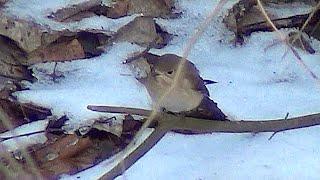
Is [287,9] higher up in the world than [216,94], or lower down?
higher up

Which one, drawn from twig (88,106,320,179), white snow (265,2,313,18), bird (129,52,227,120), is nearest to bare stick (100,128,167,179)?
twig (88,106,320,179)

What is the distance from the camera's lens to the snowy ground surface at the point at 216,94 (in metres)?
1.86

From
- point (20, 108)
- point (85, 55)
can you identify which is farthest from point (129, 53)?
point (20, 108)

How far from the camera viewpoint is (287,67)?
7.49 feet

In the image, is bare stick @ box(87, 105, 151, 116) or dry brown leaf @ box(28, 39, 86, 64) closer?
bare stick @ box(87, 105, 151, 116)

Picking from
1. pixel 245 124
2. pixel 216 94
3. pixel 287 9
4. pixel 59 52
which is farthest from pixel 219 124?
pixel 287 9

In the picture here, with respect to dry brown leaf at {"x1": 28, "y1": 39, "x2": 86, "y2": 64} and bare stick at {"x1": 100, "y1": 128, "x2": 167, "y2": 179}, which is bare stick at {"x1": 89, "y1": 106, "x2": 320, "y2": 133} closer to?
bare stick at {"x1": 100, "y1": 128, "x2": 167, "y2": 179}

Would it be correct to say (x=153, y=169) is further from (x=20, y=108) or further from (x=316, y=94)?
(x=316, y=94)

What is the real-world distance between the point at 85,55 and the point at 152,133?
53 centimetres

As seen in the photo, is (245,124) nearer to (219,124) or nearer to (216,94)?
(219,124)

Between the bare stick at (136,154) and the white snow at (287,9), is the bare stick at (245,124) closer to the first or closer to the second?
the bare stick at (136,154)

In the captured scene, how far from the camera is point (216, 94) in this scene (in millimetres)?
2139

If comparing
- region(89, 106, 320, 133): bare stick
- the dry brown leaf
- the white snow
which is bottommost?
the dry brown leaf

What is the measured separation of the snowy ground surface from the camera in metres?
1.86
